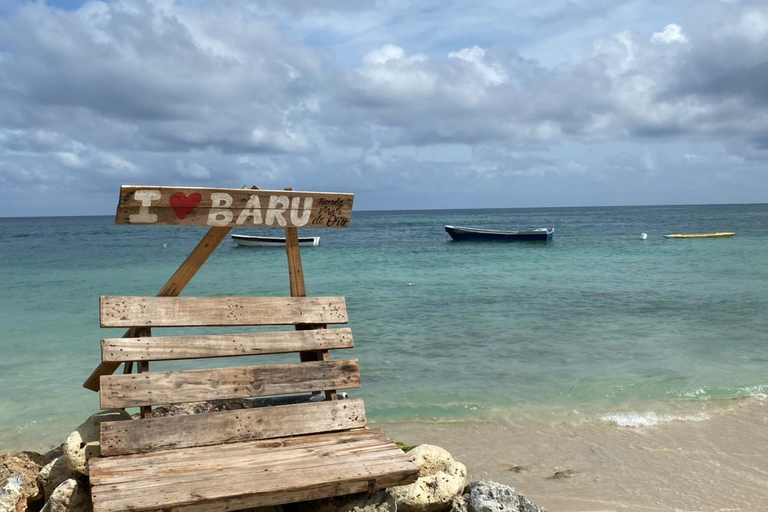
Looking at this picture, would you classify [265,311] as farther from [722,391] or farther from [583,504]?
[722,391]

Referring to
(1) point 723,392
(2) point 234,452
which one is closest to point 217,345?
(2) point 234,452

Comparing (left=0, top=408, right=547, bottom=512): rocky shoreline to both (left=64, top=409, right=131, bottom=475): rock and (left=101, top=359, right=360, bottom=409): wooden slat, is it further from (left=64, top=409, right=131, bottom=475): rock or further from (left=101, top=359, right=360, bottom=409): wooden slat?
(left=101, top=359, right=360, bottom=409): wooden slat

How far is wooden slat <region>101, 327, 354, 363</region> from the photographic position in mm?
4695

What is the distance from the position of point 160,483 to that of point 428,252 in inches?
1435

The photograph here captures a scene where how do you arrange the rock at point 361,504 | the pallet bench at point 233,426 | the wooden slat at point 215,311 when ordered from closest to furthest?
the pallet bench at point 233,426 < the rock at point 361,504 < the wooden slat at point 215,311

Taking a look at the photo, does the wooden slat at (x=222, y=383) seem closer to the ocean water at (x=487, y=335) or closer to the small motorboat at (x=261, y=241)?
the ocean water at (x=487, y=335)

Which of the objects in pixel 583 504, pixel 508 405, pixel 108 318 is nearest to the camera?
pixel 108 318

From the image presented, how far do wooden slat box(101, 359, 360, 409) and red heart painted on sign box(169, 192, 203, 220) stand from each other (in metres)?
1.22

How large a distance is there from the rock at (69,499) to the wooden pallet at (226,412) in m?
0.44

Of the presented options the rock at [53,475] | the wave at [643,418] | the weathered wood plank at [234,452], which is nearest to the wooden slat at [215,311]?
the weathered wood plank at [234,452]

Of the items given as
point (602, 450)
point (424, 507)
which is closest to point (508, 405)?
point (602, 450)

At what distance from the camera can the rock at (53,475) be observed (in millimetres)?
5035

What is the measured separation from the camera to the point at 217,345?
16.2 feet

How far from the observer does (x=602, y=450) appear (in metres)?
7.52
